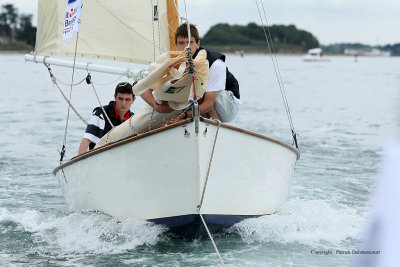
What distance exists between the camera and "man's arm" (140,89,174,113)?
15.0ft

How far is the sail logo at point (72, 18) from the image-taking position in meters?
5.99

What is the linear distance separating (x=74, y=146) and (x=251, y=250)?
318 inches

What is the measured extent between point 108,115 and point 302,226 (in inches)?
85.7

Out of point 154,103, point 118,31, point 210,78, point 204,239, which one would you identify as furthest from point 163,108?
point 118,31

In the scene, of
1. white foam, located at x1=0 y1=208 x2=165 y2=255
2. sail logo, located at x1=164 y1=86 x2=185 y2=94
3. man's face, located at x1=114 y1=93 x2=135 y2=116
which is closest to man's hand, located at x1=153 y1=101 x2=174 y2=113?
sail logo, located at x1=164 y1=86 x2=185 y2=94

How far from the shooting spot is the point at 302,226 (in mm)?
5645

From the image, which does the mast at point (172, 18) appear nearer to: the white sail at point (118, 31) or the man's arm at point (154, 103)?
the white sail at point (118, 31)

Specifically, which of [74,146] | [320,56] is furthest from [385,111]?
[320,56]

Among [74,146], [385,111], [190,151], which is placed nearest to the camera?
[190,151]

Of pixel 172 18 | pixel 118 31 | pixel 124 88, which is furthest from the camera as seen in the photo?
pixel 118 31

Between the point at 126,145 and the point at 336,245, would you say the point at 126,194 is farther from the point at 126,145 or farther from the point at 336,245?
the point at 336,245

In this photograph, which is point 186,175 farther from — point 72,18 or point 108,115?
point 72,18

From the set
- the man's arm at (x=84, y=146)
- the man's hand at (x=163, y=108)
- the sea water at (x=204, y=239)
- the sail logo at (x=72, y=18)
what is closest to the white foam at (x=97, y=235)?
the sea water at (x=204, y=239)

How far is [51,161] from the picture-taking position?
10.7m
